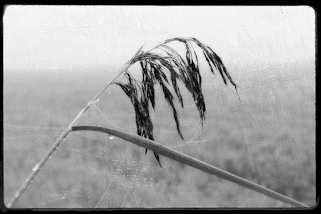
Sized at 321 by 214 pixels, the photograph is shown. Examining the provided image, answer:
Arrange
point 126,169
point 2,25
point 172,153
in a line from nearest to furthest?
point 172,153
point 2,25
point 126,169

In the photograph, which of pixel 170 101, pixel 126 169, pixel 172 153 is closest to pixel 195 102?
pixel 170 101

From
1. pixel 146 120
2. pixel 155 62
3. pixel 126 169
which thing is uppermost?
pixel 155 62

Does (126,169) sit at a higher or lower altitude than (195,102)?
lower

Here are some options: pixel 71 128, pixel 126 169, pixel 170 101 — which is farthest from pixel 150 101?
pixel 71 128

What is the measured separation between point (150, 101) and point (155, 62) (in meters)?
0.08

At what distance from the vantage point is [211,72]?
2.32 feet

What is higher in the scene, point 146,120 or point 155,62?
point 155,62

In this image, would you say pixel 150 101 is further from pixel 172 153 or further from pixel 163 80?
pixel 172 153

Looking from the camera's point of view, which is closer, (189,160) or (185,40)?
(189,160)

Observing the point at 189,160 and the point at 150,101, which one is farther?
the point at 150,101

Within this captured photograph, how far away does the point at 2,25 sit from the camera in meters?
0.64

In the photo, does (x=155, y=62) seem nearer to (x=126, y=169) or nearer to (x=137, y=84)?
(x=137, y=84)

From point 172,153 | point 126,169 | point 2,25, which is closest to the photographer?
point 172,153

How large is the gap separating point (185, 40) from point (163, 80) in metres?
0.09
